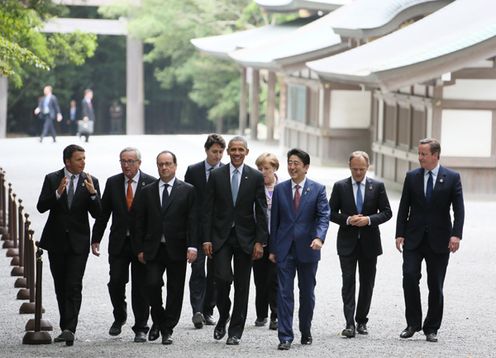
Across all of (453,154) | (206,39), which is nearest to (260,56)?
(206,39)

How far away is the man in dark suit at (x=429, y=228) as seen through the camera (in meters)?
10.4

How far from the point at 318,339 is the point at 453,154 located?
47.1 ft

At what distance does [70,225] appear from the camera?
10312 mm

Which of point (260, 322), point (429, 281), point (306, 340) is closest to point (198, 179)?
point (260, 322)

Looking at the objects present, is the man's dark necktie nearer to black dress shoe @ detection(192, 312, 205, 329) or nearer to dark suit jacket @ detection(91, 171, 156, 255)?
dark suit jacket @ detection(91, 171, 156, 255)

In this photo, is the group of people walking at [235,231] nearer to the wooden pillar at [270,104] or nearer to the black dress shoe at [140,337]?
the black dress shoe at [140,337]

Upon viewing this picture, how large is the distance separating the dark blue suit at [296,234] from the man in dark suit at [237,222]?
0.14m

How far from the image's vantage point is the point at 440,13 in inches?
1047

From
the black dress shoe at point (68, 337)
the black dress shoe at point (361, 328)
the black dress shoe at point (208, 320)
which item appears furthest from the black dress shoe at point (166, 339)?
the black dress shoe at point (361, 328)

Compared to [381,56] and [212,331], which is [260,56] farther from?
[212,331]

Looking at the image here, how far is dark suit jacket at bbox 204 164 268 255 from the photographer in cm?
1021

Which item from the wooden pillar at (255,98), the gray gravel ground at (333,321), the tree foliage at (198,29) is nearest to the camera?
the gray gravel ground at (333,321)

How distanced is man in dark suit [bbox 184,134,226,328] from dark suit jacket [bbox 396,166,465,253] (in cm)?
168

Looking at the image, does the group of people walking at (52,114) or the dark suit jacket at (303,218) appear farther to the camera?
the group of people walking at (52,114)
